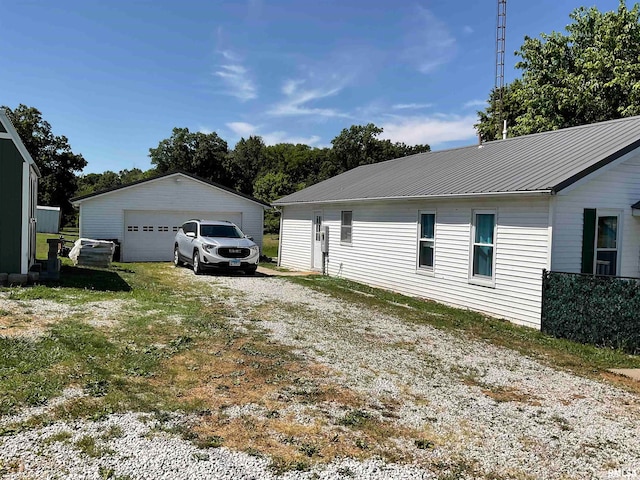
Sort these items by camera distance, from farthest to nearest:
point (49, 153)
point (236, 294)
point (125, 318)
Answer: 1. point (49, 153)
2. point (236, 294)
3. point (125, 318)

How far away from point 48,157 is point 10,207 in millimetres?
39681

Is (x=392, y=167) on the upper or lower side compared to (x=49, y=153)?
lower

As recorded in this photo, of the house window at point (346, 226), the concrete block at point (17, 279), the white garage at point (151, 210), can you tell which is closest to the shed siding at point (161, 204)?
the white garage at point (151, 210)

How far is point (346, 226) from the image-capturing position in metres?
16.2

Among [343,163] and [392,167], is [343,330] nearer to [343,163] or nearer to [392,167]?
[392,167]

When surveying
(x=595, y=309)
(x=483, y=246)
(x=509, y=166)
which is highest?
(x=509, y=166)

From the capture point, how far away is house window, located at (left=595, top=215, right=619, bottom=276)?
9977mm

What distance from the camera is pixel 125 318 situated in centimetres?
815

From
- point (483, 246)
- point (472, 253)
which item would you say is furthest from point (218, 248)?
point (483, 246)

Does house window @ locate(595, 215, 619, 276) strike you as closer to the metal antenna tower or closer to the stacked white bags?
the metal antenna tower

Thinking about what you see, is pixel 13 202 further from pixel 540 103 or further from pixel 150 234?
pixel 540 103

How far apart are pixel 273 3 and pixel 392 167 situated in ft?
23.4

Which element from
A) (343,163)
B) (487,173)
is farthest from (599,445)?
(343,163)

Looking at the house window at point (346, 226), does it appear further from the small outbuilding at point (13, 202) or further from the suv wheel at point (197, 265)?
the small outbuilding at point (13, 202)
